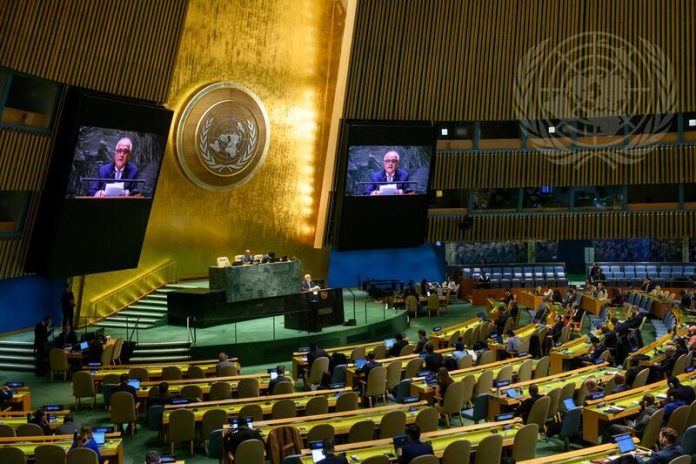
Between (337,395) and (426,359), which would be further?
(426,359)

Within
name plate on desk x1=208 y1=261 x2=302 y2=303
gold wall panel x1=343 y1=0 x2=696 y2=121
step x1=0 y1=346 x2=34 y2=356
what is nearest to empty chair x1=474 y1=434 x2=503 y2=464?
name plate on desk x1=208 y1=261 x2=302 y2=303

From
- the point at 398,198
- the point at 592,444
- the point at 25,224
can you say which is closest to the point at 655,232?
the point at 398,198

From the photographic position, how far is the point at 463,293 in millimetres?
30500

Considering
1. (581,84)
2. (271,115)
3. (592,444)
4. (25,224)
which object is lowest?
(592,444)

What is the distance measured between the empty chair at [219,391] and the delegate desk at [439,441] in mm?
4281

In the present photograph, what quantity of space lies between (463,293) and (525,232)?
3.50 m

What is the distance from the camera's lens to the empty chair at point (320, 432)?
11.0 metres

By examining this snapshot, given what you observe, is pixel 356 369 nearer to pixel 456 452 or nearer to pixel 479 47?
pixel 456 452

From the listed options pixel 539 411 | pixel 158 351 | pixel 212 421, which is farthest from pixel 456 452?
pixel 158 351

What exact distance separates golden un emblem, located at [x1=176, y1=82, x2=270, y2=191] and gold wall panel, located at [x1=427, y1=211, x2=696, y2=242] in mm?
6304

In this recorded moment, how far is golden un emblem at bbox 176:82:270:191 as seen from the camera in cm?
2412

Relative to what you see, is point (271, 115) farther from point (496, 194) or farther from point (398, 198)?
point (496, 194)

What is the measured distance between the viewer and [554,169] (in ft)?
90.0

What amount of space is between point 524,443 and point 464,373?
15.4 feet
